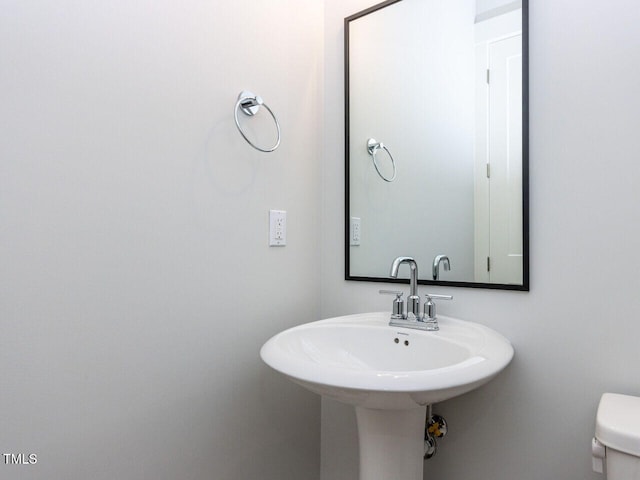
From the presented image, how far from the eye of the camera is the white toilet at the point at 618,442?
0.74m

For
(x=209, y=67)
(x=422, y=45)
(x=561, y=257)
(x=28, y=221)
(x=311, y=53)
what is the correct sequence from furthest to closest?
1. (x=311, y=53)
2. (x=422, y=45)
3. (x=209, y=67)
4. (x=561, y=257)
5. (x=28, y=221)

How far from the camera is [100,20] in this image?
3.05 feet

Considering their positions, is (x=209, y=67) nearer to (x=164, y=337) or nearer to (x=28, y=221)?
(x=28, y=221)

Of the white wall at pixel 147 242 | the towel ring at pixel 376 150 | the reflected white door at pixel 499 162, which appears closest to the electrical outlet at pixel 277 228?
the white wall at pixel 147 242

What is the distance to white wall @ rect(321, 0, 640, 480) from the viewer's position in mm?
959

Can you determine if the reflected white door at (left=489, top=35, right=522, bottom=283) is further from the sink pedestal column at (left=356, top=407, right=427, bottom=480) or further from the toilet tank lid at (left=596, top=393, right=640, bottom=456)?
the sink pedestal column at (left=356, top=407, right=427, bottom=480)

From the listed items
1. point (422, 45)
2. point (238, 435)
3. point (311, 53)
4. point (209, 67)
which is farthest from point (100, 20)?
point (238, 435)

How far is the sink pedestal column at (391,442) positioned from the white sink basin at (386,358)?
0.12 meters

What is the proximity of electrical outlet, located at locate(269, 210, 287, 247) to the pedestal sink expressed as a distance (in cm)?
31

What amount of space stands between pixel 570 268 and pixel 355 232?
2.23 feet

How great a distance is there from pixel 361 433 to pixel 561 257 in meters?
0.69

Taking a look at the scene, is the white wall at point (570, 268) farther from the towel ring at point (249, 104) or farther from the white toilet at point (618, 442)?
the towel ring at point (249, 104)

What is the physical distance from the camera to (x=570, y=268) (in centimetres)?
102

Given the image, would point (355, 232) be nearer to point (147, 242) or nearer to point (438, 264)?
point (438, 264)
